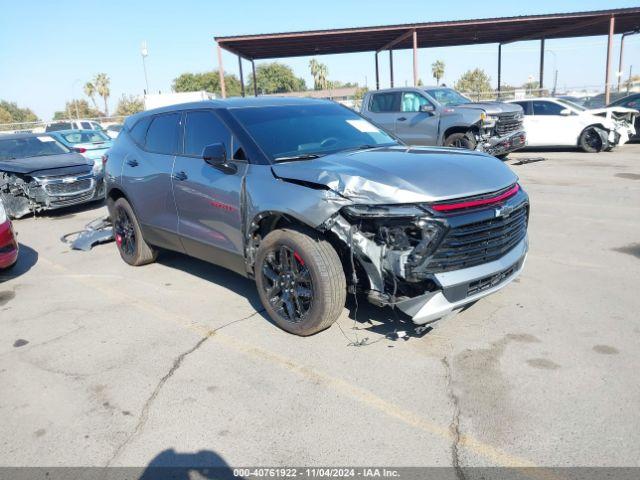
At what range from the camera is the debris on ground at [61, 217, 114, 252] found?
757cm

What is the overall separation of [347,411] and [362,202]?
1.34m

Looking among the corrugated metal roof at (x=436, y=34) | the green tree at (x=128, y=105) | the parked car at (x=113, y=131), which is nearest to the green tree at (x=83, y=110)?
the green tree at (x=128, y=105)

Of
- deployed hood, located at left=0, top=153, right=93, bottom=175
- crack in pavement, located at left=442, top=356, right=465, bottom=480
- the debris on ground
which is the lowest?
crack in pavement, located at left=442, top=356, right=465, bottom=480

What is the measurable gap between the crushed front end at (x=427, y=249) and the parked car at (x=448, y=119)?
26.5ft

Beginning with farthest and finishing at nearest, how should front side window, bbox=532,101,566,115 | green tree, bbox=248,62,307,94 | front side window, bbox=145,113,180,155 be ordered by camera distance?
green tree, bbox=248,62,307,94 → front side window, bbox=532,101,566,115 → front side window, bbox=145,113,180,155

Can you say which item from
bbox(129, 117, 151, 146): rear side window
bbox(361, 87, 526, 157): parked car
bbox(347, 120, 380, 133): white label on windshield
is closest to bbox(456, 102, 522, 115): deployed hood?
bbox(361, 87, 526, 157): parked car

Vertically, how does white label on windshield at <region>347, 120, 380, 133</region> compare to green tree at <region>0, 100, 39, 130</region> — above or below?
below

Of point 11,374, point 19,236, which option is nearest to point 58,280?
point 11,374

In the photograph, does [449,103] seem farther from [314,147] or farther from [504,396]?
[504,396]

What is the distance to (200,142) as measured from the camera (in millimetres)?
4875

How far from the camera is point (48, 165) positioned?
396 inches

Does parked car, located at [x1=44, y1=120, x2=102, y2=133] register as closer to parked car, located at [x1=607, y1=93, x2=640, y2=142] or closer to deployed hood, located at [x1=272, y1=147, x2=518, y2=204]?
parked car, located at [x1=607, y1=93, x2=640, y2=142]

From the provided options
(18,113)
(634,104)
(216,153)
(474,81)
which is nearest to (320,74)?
(474,81)

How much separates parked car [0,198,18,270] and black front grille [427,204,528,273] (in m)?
5.19
